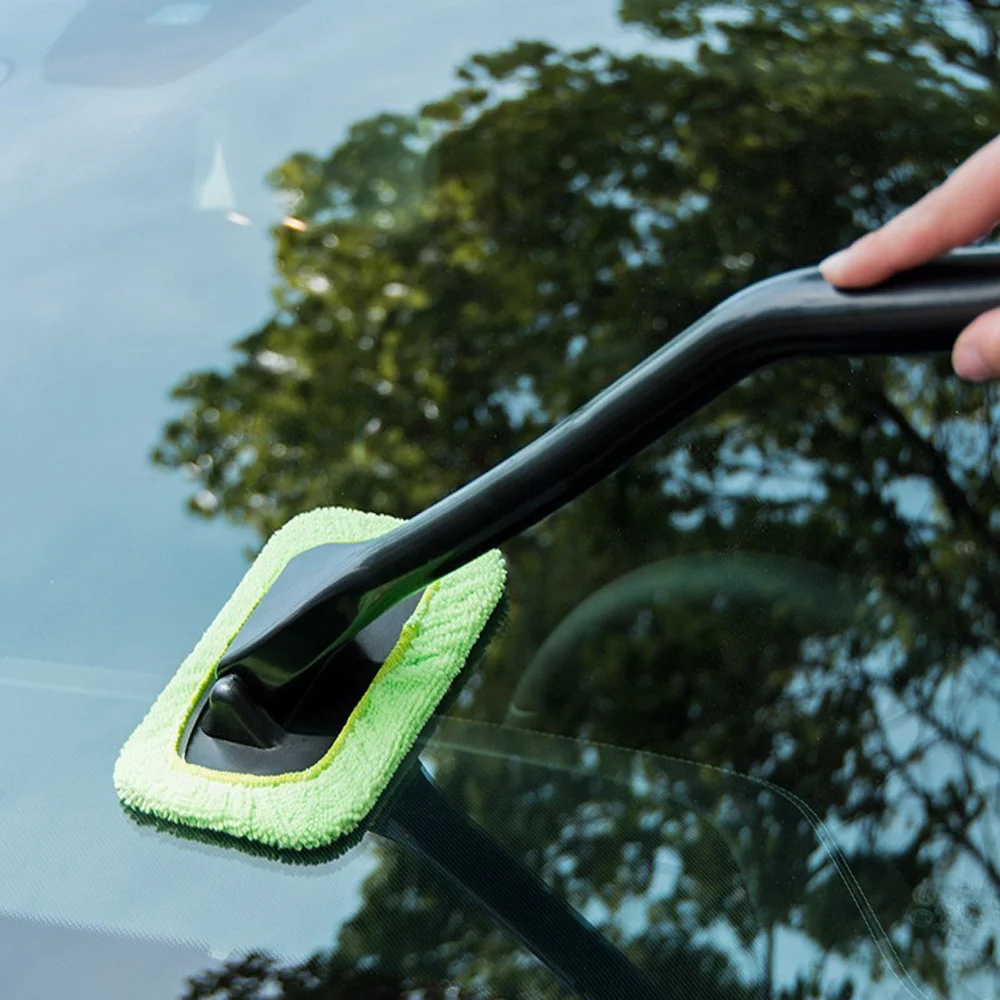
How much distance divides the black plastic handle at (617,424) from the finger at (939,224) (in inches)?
0.4

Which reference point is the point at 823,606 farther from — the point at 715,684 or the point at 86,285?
the point at 86,285

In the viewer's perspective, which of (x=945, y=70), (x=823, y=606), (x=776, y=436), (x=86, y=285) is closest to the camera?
(x=823, y=606)

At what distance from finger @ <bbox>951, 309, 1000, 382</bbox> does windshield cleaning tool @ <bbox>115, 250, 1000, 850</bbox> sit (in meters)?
0.03

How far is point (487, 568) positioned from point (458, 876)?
34cm

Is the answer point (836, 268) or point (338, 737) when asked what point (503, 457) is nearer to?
point (338, 737)

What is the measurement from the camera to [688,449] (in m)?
1.35

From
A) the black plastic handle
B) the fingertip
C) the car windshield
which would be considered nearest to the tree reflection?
Result: the car windshield

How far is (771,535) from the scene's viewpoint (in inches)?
50.3

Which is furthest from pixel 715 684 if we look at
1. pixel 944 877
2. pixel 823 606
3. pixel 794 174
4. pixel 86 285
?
pixel 86 285

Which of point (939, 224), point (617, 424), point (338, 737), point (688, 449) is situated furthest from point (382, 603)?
point (939, 224)

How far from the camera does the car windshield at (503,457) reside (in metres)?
1.01

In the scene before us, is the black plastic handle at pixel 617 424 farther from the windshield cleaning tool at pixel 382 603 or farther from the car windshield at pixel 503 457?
the car windshield at pixel 503 457

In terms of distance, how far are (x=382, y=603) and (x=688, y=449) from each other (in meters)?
0.39

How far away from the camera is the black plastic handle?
81 centimetres
